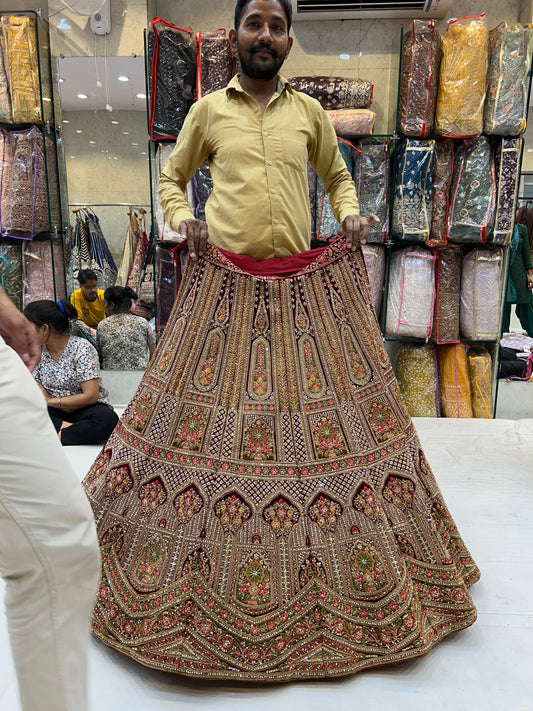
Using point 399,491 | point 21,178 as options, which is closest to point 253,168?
point 399,491

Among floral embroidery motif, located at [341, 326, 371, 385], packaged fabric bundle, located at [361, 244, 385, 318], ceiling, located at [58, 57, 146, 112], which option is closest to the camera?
floral embroidery motif, located at [341, 326, 371, 385]

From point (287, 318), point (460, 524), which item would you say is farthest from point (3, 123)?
point (460, 524)

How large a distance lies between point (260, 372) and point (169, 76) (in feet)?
7.19

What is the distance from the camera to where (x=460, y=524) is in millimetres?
2039

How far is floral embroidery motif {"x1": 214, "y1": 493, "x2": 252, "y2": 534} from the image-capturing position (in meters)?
1.35

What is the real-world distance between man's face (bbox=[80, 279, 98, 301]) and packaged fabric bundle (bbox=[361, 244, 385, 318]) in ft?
5.55

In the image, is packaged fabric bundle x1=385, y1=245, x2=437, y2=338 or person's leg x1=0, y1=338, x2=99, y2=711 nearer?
person's leg x1=0, y1=338, x2=99, y2=711

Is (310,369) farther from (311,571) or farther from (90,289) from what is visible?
(90,289)

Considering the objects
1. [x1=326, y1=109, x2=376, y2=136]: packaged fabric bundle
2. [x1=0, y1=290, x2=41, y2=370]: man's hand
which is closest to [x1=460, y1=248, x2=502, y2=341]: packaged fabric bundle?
[x1=326, y1=109, x2=376, y2=136]: packaged fabric bundle

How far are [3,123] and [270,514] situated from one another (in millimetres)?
2991

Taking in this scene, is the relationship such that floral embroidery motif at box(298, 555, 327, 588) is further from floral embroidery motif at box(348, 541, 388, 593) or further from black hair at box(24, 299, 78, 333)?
black hair at box(24, 299, 78, 333)

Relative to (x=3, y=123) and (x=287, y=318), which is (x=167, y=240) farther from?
(x=287, y=318)

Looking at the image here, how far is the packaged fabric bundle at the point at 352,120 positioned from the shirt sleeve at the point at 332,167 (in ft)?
4.59

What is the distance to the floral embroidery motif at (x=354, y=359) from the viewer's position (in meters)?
1.52
